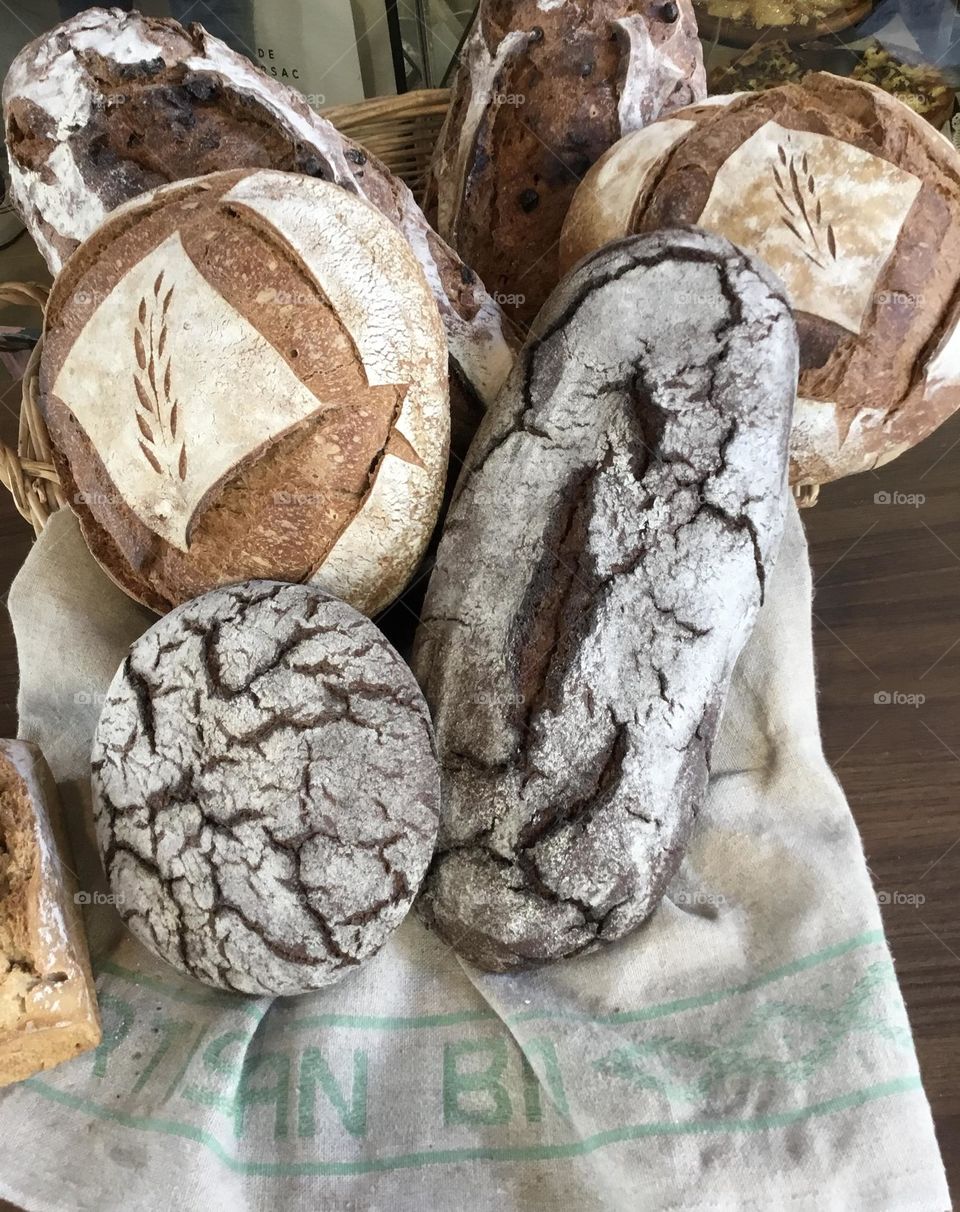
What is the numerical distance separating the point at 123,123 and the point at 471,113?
703 millimetres

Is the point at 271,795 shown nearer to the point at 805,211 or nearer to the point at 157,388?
the point at 157,388

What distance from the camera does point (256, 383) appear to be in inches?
50.5

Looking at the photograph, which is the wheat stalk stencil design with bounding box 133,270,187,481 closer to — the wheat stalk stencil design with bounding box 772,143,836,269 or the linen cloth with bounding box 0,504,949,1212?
the linen cloth with bounding box 0,504,949,1212

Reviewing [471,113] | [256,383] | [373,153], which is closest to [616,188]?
[471,113]

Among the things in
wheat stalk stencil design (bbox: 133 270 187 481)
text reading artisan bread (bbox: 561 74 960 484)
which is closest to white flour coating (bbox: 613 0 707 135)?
text reading artisan bread (bbox: 561 74 960 484)

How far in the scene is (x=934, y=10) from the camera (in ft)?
8.00

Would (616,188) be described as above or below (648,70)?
below

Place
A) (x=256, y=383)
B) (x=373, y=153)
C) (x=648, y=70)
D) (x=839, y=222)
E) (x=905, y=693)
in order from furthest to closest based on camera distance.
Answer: (x=373, y=153)
(x=648, y=70)
(x=905, y=693)
(x=839, y=222)
(x=256, y=383)

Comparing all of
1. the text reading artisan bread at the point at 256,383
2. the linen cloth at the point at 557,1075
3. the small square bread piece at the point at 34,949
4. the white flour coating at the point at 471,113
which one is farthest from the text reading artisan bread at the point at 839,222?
the small square bread piece at the point at 34,949

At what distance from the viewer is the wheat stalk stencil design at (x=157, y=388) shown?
131 cm

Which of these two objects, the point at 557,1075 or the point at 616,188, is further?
the point at 616,188

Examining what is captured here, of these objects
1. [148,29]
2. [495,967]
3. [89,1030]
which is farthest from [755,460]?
[148,29]

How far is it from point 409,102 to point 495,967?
6.31 ft

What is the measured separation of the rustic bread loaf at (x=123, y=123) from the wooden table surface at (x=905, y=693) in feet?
2.74
